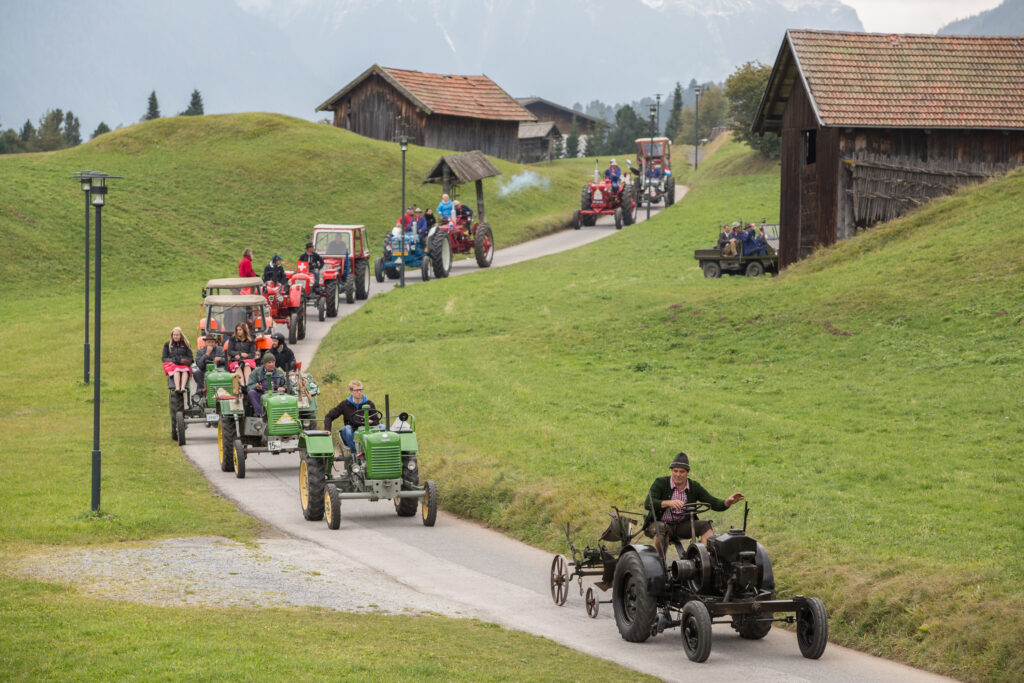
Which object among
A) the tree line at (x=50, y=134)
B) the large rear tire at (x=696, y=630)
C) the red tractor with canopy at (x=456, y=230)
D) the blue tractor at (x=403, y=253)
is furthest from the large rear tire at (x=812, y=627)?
the tree line at (x=50, y=134)

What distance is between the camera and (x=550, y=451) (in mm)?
19016

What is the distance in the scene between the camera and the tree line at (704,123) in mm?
78250

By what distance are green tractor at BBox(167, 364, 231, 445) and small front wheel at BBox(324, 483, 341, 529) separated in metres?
6.42

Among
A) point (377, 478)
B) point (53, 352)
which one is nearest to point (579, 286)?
point (53, 352)

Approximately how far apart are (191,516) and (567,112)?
113 metres

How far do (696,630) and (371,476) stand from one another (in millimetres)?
7198

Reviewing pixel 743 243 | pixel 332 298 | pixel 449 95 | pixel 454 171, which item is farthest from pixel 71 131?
pixel 743 243

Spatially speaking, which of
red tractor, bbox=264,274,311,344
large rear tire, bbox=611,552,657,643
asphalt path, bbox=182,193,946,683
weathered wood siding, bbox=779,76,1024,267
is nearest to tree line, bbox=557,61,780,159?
weathered wood siding, bbox=779,76,1024,267

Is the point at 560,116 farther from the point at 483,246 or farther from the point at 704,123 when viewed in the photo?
the point at 483,246

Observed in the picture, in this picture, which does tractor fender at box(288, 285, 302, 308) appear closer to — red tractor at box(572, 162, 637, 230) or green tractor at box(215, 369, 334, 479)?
green tractor at box(215, 369, 334, 479)

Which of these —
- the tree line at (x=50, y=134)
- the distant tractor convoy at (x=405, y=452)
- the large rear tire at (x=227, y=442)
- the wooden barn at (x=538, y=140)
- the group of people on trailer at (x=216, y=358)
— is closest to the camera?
the distant tractor convoy at (x=405, y=452)

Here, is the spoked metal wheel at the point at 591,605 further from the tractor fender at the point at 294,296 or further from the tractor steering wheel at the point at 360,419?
the tractor fender at the point at 294,296

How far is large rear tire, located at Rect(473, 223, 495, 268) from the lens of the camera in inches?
1757

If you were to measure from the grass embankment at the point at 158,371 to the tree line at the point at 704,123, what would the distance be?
12.5m
